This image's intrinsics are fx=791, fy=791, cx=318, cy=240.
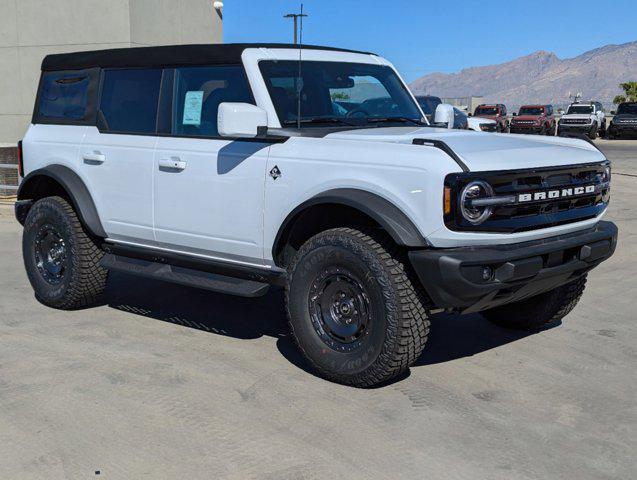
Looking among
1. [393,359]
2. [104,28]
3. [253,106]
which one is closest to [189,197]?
[253,106]

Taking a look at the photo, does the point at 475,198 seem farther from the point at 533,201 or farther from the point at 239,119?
the point at 239,119

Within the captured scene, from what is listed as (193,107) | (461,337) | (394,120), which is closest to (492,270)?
(461,337)

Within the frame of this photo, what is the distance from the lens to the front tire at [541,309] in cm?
546

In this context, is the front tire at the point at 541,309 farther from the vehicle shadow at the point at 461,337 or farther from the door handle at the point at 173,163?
the door handle at the point at 173,163

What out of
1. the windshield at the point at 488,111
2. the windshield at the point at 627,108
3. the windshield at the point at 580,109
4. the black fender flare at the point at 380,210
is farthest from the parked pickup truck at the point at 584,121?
the black fender flare at the point at 380,210

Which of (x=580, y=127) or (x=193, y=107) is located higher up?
(x=193, y=107)

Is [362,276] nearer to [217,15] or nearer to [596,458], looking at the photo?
[596,458]

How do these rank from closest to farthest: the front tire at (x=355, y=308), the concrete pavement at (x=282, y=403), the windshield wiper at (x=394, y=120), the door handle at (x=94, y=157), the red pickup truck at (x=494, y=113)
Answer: the concrete pavement at (x=282, y=403), the front tire at (x=355, y=308), the windshield wiper at (x=394, y=120), the door handle at (x=94, y=157), the red pickup truck at (x=494, y=113)

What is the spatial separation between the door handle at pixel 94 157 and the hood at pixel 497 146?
197cm

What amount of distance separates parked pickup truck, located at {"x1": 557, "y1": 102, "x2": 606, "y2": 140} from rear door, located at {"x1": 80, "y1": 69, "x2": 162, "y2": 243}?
35068 mm

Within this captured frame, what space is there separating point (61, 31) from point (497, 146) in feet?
62.9

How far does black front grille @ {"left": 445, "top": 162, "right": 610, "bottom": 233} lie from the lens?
4090mm

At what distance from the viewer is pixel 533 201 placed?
435cm

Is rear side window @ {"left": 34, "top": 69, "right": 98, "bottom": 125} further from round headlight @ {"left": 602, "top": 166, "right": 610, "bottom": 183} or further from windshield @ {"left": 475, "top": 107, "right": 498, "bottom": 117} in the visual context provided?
windshield @ {"left": 475, "top": 107, "right": 498, "bottom": 117}
